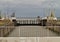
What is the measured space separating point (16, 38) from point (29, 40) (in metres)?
0.53

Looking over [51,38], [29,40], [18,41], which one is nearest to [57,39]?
[51,38]

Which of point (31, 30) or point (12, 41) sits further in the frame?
point (31, 30)

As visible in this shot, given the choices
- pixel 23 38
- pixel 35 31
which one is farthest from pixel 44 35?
pixel 23 38

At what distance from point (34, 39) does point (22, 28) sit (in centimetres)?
95

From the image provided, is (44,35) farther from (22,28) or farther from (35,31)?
(22,28)

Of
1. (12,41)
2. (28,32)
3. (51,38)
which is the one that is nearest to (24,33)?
(28,32)

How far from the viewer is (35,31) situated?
734cm

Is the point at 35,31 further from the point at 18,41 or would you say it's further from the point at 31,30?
the point at 18,41

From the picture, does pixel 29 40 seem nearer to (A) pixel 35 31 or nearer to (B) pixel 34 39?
(B) pixel 34 39

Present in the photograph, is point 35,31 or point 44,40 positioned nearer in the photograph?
point 44,40

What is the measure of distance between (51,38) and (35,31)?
0.93m

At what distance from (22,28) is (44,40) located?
1.24 meters

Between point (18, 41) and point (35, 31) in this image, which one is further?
point (35, 31)

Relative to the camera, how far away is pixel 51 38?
21.9 feet
